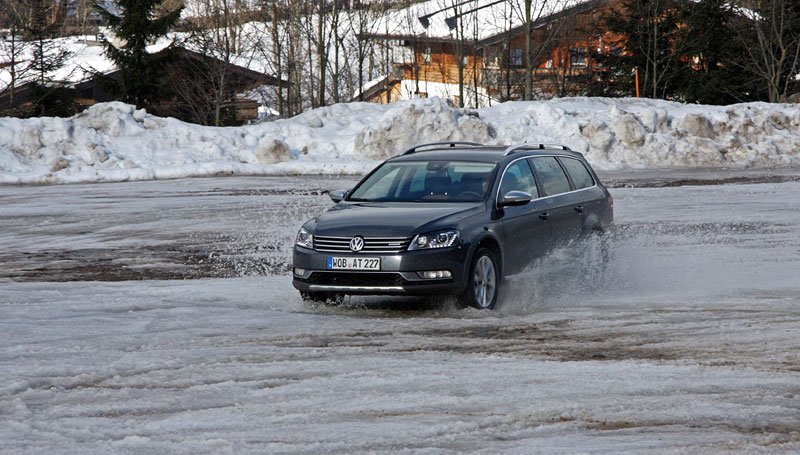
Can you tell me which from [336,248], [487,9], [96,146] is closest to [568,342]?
[336,248]

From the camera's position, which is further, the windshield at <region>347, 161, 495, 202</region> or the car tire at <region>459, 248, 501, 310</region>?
the windshield at <region>347, 161, 495, 202</region>

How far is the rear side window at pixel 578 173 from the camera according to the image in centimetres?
1180

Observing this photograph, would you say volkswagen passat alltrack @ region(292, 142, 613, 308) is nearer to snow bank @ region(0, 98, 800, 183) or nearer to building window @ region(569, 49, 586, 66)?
snow bank @ region(0, 98, 800, 183)

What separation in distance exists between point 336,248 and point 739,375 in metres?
3.94

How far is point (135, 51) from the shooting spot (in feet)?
151

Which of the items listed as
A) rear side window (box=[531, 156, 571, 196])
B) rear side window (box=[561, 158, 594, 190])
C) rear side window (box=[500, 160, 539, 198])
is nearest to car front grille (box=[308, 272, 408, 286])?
rear side window (box=[500, 160, 539, 198])

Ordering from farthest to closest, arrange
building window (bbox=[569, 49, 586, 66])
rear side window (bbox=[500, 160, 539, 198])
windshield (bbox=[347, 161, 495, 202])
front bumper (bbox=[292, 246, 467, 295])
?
1. building window (bbox=[569, 49, 586, 66])
2. rear side window (bbox=[500, 160, 539, 198])
3. windshield (bbox=[347, 161, 495, 202])
4. front bumper (bbox=[292, 246, 467, 295])

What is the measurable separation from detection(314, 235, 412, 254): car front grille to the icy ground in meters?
0.58

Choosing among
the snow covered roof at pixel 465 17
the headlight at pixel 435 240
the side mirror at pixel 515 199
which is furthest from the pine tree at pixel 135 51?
the headlight at pixel 435 240

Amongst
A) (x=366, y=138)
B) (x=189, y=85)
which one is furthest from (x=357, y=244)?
(x=189, y=85)

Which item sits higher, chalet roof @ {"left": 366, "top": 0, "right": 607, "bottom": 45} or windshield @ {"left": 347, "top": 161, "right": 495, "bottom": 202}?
chalet roof @ {"left": 366, "top": 0, "right": 607, "bottom": 45}

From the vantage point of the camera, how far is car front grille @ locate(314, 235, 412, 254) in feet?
30.8

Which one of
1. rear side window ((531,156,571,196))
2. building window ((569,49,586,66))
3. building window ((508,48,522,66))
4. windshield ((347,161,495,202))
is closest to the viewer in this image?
windshield ((347,161,495,202))

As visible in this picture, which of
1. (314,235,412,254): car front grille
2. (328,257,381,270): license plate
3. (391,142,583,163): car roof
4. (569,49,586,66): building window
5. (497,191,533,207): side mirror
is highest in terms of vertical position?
(569,49,586,66): building window
